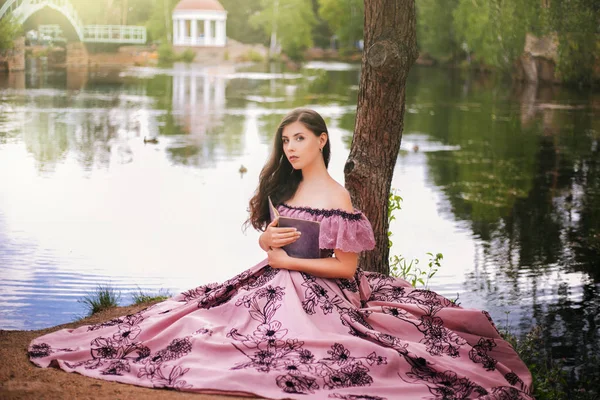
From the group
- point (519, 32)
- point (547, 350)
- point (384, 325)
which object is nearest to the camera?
point (384, 325)

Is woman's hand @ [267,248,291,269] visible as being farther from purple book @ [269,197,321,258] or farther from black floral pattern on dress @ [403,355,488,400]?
black floral pattern on dress @ [403,355,488,400]

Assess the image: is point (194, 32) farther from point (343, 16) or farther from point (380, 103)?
point (380, 103)

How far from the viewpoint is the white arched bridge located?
17.5 meters

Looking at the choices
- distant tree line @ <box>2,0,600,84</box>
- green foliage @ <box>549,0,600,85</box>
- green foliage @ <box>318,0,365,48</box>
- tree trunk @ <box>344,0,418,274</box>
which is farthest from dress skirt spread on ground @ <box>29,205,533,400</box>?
green foliage @ <box>318,0,365,48</box>

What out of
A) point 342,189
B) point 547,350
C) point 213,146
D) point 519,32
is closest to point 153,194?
point 213,146

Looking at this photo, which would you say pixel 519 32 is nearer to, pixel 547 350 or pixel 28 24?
pixel 28 24

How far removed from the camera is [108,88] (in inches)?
775

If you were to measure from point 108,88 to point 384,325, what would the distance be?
58.2ft

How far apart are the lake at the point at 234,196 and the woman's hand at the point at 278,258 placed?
1.95 m

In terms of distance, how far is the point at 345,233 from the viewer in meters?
2.85

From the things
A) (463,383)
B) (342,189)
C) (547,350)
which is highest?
(342,189)

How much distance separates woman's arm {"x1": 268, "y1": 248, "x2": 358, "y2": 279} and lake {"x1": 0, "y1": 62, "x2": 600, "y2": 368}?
1.80 meters

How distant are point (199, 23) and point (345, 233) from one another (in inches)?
1101

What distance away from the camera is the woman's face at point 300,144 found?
2.94 meters
